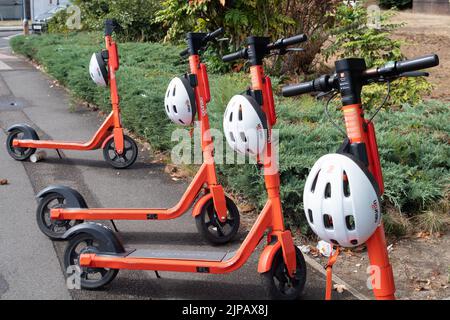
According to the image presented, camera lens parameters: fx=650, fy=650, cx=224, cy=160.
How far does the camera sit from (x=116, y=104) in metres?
6.83

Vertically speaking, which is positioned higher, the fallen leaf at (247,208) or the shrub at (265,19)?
the shrub at (265,19)

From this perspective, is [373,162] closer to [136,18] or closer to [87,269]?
[87,269]

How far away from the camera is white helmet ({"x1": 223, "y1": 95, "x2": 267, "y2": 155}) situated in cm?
360

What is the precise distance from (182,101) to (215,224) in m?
0.95

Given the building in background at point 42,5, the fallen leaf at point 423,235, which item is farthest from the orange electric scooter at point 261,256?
the building in background at point 42,5

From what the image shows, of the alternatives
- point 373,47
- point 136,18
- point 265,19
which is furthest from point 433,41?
point 136,18

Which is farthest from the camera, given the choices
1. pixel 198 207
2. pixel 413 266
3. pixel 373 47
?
pixel 373 47

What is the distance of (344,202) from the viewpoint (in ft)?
8.75

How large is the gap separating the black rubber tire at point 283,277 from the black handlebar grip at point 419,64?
144 cm

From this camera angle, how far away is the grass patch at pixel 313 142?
4.74 meters

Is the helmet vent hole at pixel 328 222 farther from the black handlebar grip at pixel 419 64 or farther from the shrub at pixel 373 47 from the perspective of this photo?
the shrub at pixel 373 47
